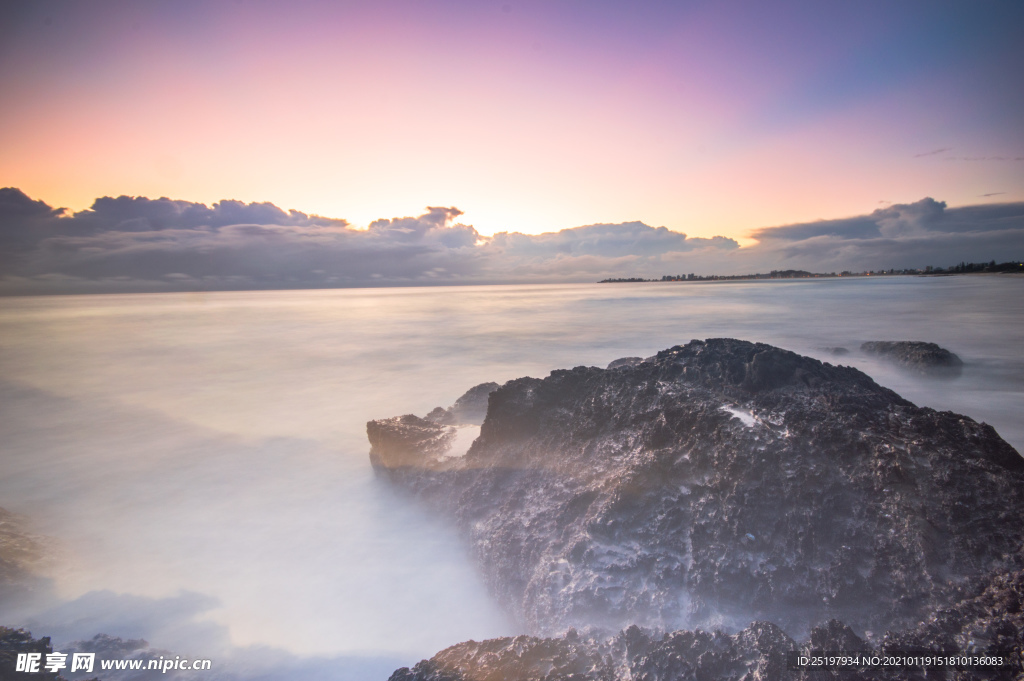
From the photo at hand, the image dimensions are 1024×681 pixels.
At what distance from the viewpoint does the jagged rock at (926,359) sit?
984 centimetres

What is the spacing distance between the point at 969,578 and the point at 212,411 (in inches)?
462

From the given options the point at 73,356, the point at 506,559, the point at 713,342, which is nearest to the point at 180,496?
the point at 506,559

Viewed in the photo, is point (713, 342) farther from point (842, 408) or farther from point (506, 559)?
point (506, 559)

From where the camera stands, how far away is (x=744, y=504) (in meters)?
2.73

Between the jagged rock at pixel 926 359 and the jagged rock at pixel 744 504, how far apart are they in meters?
→ 8.61

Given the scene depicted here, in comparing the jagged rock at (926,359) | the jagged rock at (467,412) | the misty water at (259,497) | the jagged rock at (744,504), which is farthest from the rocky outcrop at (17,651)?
the jagged rock at (926,359)

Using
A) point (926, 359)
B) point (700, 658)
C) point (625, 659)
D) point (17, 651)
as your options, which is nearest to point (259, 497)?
point (17, 651)

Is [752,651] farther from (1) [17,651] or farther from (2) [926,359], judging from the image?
(2) [926,359]

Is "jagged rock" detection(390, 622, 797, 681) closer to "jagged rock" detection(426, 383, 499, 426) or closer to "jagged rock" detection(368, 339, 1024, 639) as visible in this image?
"jagged rock" detection(368, 339, 1024, 639)

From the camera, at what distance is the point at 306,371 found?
45.5 feet

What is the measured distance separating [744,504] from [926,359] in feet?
35.5

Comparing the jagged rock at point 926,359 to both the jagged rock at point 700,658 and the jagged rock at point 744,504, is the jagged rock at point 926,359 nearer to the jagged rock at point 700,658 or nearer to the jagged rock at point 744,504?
the jagged rock at point 744,504

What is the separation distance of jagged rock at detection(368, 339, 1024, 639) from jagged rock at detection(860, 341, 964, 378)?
8610mm

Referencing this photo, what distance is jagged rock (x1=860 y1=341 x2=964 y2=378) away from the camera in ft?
32.3
